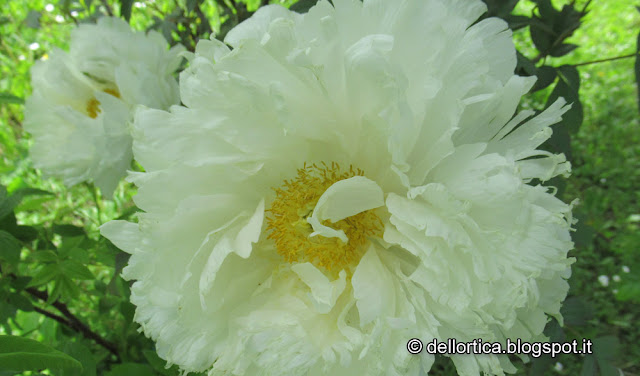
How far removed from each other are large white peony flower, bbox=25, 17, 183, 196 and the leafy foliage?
80mm

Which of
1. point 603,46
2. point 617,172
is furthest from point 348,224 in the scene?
point 603,46

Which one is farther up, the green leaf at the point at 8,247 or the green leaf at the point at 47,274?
the green leaf at the point at 8,247

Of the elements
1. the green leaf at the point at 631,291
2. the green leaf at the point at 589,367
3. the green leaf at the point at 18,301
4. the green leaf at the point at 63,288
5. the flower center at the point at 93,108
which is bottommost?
the green leaf at the point at 631,291

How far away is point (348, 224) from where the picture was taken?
964 millimetres

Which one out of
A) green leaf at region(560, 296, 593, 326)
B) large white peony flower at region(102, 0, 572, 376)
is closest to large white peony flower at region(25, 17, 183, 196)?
large white peony flower at region(102, 0, 572, 376)

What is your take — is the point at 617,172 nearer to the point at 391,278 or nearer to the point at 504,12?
the point at 504,12

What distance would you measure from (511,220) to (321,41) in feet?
1.32

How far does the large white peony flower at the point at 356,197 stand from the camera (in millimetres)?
744

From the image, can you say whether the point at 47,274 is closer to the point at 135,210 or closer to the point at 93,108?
the point at 135,210

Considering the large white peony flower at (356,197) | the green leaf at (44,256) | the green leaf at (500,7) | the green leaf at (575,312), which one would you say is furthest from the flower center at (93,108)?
the green leaf at (575,312)

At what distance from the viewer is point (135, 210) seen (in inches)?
49.2

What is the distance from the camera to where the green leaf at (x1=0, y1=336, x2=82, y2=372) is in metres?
0.51

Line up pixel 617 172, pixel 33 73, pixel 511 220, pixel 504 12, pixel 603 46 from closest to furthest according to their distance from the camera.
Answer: pixel 511 220, pixel 504 12, pixel 33 73, pixel 617 172, pixel 603 46

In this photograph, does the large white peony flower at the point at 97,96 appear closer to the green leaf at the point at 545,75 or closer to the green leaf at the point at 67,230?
the green leaf at the point at 67,230
